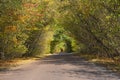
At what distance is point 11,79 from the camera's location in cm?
1773

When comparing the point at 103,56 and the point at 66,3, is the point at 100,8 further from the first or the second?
the point at 103,56

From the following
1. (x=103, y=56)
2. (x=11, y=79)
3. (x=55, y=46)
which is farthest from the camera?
(x=55, y=46)

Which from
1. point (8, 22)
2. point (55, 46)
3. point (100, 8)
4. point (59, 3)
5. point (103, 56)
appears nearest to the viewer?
point (100, 8)

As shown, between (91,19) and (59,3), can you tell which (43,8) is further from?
(91,19)

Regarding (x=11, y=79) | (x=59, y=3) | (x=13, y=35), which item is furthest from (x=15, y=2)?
(x=59, y=3)

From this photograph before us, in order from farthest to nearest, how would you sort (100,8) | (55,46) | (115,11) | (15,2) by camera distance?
(55,46) → (100,8) → (115,11) → (15,2)

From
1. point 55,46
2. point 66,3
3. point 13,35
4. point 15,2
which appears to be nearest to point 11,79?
point 15,2

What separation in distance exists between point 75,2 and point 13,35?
269 inches

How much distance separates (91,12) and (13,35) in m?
8.36

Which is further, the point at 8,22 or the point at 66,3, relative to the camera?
the point at 66,3

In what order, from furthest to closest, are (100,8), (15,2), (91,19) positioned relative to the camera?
(91,19)
(100,8)
(15,2)

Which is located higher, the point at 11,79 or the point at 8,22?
the point at 8,22

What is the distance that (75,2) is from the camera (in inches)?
1277

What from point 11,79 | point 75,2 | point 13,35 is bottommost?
point 11,79
